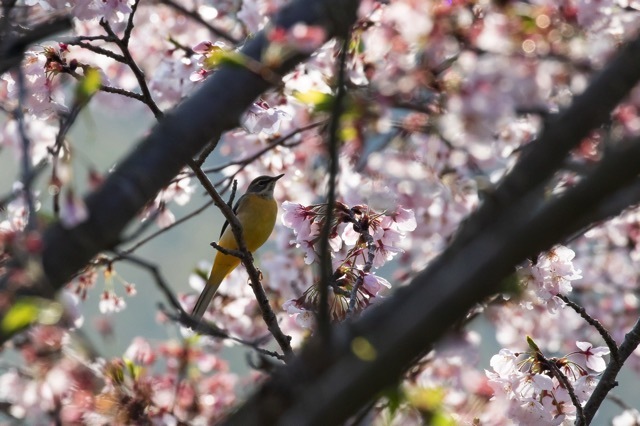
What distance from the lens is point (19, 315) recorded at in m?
2.11

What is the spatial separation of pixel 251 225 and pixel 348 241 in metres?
2.57

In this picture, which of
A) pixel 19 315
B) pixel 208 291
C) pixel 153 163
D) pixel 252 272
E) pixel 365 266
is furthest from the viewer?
pixel 208 291

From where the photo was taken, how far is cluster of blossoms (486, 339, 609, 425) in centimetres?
423

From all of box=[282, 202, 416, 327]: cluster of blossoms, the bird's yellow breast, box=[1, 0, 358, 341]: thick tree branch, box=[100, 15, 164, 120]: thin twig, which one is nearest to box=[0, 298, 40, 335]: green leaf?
box=[1, 0, 358, 341]: thick tree branch

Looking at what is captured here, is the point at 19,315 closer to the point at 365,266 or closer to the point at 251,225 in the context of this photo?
the point at 365,266

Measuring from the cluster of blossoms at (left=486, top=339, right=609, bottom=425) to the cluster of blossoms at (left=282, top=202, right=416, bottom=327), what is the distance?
82cm

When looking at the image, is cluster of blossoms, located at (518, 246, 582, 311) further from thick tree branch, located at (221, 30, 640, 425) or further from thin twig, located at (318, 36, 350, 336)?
thin twig, located at (318, 36, 350, 336)

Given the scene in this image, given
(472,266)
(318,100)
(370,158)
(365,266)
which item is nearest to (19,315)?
(318,100)

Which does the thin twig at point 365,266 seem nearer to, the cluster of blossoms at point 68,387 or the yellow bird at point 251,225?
the cluster of blossoms at point 68,387

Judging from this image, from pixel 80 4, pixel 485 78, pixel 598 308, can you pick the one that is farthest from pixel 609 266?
pixel 485 78

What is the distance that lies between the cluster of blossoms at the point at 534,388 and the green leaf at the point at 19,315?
281cm

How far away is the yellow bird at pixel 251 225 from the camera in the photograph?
6.70m

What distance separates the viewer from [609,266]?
31.7 feet

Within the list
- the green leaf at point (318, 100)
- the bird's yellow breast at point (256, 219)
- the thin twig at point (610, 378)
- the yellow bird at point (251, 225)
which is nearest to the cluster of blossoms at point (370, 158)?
the green leaf at point (318, 100)
